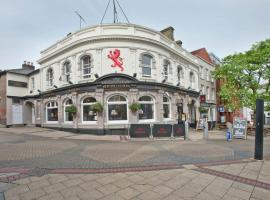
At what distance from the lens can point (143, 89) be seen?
1541 cm

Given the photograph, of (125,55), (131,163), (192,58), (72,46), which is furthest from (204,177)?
(192,58)

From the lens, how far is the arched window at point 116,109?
15.2 m

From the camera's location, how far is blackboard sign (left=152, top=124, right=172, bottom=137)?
41.3 ft

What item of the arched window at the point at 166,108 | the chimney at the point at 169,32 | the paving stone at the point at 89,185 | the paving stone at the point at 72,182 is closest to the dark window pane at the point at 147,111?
the arched window at the point at 166,108

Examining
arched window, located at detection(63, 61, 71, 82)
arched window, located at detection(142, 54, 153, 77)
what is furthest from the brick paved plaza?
arched window, located at detection(63, 61, 71, 82)

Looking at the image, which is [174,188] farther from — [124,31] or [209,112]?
[209,112]

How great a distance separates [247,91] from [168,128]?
10.5 m

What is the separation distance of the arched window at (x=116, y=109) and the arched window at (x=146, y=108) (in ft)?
4.81

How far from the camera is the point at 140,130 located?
12664mm

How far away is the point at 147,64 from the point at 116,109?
5.07 m

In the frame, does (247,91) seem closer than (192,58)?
Yes

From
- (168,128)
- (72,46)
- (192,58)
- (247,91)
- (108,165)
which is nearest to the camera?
(108,165)

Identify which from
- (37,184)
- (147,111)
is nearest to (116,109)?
(147,111)

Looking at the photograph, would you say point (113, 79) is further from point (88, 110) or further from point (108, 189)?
point (108, 189)
